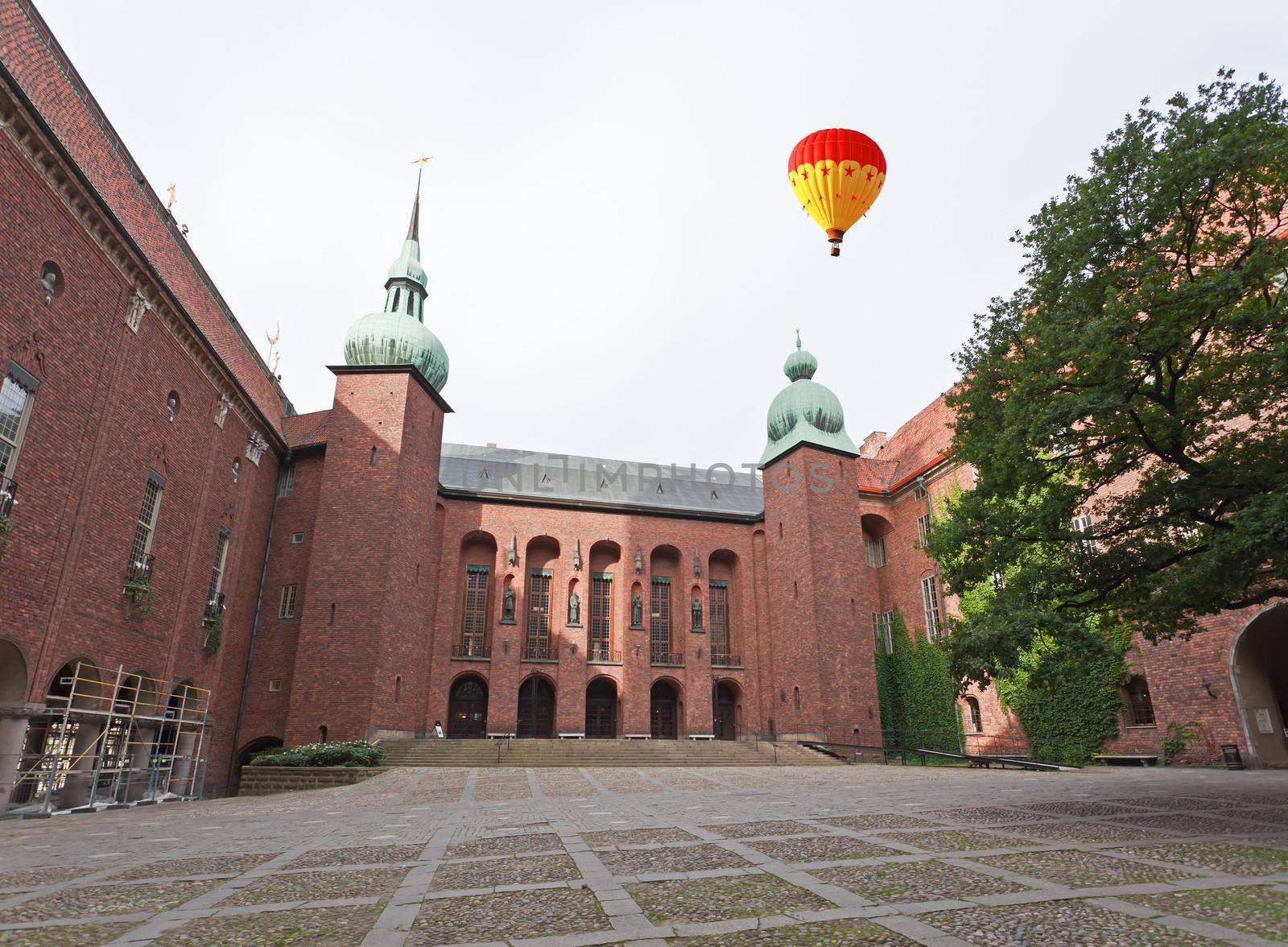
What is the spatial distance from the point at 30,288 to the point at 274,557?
15.1 metres

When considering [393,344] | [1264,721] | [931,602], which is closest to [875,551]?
[931,602]

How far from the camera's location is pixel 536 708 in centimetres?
3162

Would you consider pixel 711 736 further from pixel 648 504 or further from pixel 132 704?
pixel 132 704

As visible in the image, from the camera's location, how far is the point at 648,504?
3503cm

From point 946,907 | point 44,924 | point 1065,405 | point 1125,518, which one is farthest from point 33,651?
point 1125,518

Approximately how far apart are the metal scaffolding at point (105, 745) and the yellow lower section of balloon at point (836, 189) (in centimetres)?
1634

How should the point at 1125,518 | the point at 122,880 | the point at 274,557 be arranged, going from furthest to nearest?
the point at 274,557, the point at 1125,518, the point at 122,880

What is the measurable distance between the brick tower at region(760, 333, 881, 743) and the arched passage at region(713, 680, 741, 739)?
2208 mm

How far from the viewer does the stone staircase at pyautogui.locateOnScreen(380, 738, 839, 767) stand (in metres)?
22.4

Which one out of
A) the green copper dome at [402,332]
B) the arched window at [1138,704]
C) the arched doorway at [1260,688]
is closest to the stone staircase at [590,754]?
the arched window at [1138,704]

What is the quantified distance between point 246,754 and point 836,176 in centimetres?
2525

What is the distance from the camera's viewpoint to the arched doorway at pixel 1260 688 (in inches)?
692

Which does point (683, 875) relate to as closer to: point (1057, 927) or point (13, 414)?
point (1057, 927)

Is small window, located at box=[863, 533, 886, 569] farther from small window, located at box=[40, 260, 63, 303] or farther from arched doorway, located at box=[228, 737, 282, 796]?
small window, located at box=[40, 260, 63, 303]
